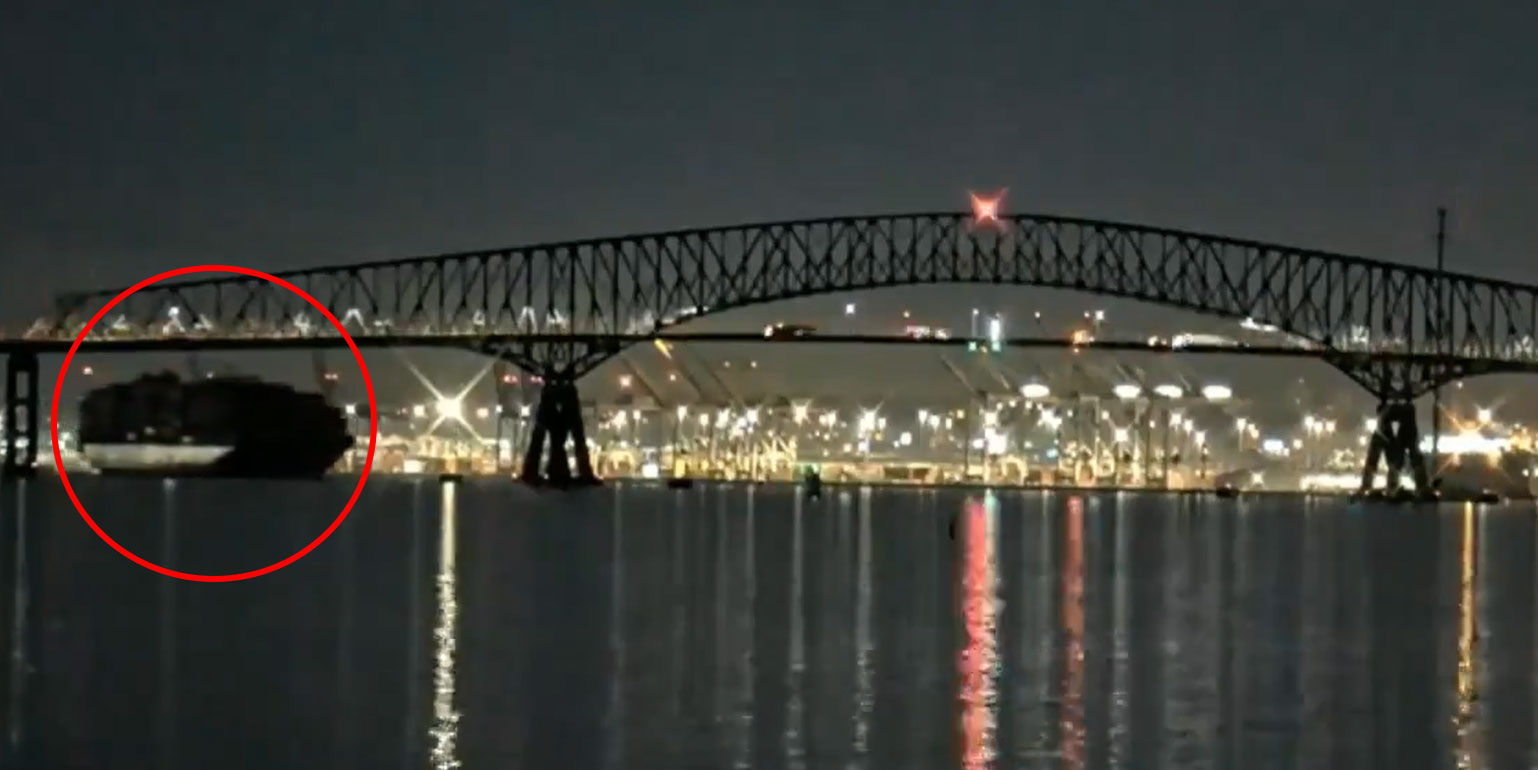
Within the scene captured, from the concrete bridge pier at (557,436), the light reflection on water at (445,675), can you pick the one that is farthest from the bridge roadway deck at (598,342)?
the light reflection on water at (445,675)

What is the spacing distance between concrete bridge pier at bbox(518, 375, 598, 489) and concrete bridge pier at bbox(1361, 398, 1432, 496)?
Result: 4451 centimetres

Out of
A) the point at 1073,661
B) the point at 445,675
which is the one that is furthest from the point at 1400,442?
the point at 445,675

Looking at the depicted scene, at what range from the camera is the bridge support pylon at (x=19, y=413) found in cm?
16138

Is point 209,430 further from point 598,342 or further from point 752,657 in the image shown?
point 752,657

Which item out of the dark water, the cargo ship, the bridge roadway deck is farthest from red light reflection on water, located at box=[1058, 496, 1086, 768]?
the cargo ship

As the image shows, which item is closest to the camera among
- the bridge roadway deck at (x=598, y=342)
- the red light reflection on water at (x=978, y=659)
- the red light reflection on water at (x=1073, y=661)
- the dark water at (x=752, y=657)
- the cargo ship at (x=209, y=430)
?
the dark water at (x=752, y=657)

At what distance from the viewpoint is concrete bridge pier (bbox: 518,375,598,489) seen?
482 feet

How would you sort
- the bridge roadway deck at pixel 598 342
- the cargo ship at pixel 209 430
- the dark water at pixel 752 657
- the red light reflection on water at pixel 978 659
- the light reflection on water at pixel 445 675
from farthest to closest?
the cargo ship at pixel 209 430, the bridge roadway deck at pixel 598 342, the red light reflection on water at pixel 978 659, the dark water at pixel 752 657, the light reflection on water at pixel 445 675

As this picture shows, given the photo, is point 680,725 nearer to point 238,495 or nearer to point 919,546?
point 919,546

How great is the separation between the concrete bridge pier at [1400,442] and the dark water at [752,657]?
254ft

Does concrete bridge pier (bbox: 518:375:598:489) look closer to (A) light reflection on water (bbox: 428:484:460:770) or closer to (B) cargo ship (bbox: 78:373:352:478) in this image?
(B) cargo ship (bbox: 78:373:352:478)

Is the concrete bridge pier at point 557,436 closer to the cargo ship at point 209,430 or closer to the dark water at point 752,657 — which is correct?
the cargo ship at point 209,430

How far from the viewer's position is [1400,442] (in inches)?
5891

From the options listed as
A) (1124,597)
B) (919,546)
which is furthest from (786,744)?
(919,546)
